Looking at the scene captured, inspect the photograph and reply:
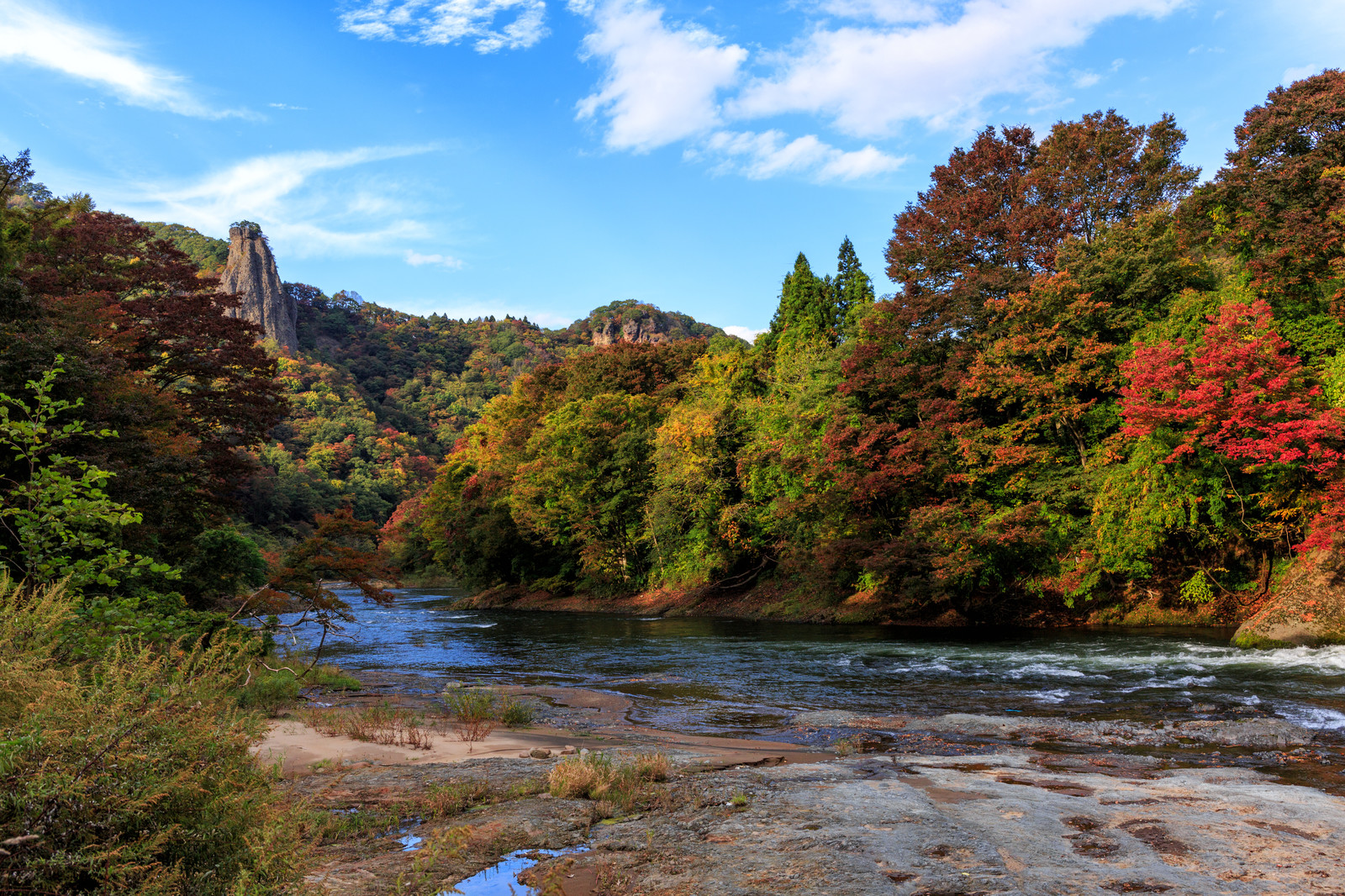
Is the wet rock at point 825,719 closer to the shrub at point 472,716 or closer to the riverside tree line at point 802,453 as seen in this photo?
the shrub at point 472,716

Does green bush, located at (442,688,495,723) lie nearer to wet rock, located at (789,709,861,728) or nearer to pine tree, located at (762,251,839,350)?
wet rock, located at (789,709,861,728)

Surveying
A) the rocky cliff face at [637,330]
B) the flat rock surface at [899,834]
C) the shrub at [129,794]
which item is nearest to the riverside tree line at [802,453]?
the shrub at [129,794]

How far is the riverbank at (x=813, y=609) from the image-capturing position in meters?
24.1

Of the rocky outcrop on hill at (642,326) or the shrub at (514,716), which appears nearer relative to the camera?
the shrub at (514,716)

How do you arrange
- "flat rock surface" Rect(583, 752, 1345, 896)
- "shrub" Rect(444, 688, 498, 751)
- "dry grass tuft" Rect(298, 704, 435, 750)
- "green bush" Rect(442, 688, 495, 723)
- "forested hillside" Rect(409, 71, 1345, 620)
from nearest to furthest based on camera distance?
1. "flat rock surface" Rect(583, 752, 1345, 896)
2. "dry grass tuft" Rect(298, 704, 435, 750)
3. "shrub" Rect(444, 688, 498, 751)
4. "green bush" Rect(442, 688, 495, 723)
5. "forested hillside" Rect(409, 71, 1345, 620)

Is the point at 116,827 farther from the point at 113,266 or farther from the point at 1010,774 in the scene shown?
the point at 113,266

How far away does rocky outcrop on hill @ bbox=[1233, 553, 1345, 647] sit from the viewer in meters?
17.2

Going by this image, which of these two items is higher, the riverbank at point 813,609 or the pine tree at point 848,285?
the pine tree at point 848,285

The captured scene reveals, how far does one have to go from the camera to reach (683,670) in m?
18.4

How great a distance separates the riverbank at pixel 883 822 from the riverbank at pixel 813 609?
1631 cm

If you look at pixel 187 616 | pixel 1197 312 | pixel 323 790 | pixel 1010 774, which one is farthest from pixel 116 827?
pixel 1197 312

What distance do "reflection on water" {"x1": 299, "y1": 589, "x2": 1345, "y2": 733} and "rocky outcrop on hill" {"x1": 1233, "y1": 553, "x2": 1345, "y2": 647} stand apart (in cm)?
73

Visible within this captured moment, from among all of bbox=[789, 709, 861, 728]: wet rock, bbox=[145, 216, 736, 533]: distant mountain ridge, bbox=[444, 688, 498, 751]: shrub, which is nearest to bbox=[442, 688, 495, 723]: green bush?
bbox=[444, 688, 498, 751]: shrub

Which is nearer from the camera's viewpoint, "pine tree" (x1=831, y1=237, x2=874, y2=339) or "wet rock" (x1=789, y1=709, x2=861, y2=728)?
"wet rock" (x1=789, y1=709, x2=861, y2=728)
